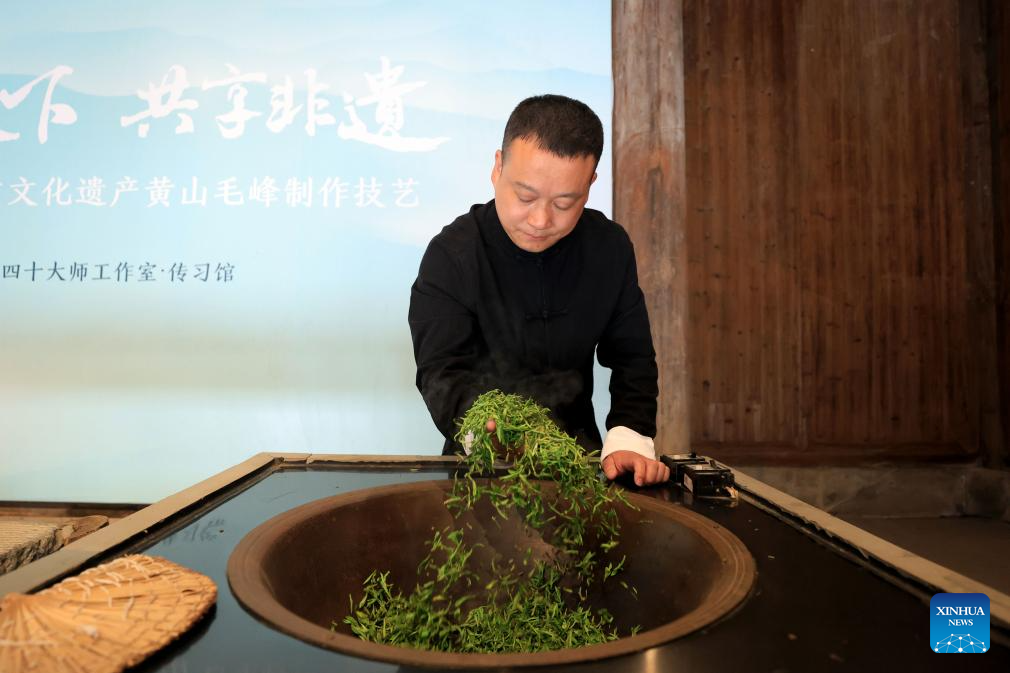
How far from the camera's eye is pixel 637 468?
1438mm

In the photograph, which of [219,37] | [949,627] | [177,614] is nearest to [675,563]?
[949,627]

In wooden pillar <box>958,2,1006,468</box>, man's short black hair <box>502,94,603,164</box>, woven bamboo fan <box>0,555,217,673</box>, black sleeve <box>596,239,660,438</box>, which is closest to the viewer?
woven bamboo fan <box>0,555,217,673</box>

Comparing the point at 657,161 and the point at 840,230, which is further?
the point at 840,230

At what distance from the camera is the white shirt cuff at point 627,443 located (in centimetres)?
168

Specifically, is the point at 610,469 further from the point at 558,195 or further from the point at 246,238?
the point at 246,238

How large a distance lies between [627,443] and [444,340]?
60cm

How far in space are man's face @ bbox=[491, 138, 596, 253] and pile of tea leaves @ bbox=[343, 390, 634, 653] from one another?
52 cm

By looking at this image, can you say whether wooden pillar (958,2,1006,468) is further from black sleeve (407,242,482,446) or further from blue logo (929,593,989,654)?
blue logo (929,593,989,654)

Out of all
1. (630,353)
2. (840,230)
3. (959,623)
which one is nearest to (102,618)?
(959,623)

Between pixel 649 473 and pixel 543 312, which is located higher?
pixel 543 312

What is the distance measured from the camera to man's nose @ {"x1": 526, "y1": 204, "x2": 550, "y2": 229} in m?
1.61

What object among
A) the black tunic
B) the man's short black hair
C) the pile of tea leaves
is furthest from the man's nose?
the pile of tea leaves

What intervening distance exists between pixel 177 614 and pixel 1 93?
3806mm

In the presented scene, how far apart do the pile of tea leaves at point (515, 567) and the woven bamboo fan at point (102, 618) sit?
1.36ft
